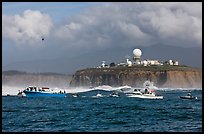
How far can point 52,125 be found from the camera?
1230 inches

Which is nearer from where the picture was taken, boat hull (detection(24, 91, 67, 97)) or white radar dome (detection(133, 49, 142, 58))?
boat hull (detection(24, 91, 67, 97))

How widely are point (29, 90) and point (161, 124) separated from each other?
65.7m

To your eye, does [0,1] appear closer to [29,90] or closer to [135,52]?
[29,90]

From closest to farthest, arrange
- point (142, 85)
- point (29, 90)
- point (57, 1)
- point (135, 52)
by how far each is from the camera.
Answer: point (57, 1), point (29, 90), point (135, 52), point (142, 85)

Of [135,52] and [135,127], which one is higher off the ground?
[135,52]

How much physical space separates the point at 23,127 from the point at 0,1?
713 inches

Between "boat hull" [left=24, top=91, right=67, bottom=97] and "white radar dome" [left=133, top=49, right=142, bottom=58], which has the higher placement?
"white radar dome" [left=133, top=49, right=142, bottom=58]

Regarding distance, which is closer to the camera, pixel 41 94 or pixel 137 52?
pixel 41 94

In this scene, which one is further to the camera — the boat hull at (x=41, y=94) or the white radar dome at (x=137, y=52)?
the white radar dome at (x=137, y=52)

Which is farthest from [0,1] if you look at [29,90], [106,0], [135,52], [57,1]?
[135,52]

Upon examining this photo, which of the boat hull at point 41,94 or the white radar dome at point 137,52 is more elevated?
the white radar dome at point 137,52

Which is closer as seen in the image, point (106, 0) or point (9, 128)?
point (106, 0)

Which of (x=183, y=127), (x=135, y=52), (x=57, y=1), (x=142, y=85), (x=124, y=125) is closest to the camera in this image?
(x=57, y=1)

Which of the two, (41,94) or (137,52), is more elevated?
(137,52)
